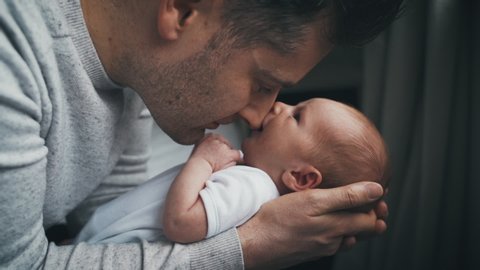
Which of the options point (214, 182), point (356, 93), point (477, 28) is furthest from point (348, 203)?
point (356, 93)

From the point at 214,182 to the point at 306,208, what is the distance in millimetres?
225

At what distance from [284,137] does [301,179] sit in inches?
4.5

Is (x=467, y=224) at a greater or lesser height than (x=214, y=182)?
lesser

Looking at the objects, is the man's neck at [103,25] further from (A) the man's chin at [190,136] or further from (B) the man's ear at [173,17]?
(A) the man's chin at [190,136]

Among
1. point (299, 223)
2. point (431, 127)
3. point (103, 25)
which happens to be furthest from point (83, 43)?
point (431, 127)

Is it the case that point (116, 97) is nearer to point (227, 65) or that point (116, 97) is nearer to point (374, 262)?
point (227, 65)

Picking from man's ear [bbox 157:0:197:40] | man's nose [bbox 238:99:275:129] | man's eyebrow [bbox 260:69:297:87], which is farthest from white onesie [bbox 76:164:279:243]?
man's ear [bbox 157:0:197:40]

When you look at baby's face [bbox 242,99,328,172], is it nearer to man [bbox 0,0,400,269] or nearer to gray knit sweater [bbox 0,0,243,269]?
man [bbox 0,0,400,269]

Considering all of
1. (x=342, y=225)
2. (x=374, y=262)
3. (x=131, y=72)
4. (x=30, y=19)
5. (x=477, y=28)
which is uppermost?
(x=477, y=28)

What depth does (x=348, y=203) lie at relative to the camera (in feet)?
3.50

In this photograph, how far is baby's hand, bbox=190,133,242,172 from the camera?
1145mm

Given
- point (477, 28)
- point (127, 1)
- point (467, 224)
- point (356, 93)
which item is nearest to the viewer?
point (127, 1)

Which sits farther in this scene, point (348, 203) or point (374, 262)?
point (374, 262)

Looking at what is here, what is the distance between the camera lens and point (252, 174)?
1113 millimetres
